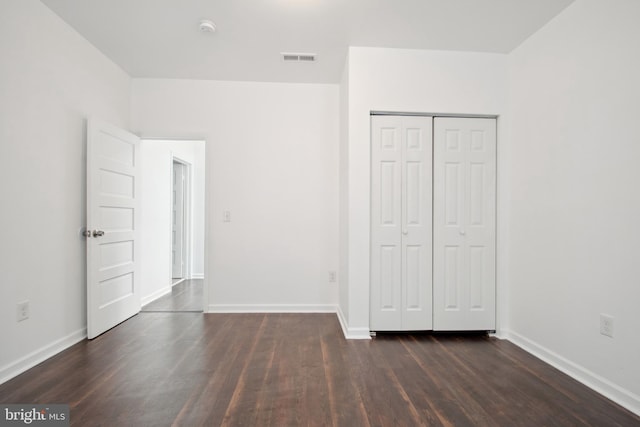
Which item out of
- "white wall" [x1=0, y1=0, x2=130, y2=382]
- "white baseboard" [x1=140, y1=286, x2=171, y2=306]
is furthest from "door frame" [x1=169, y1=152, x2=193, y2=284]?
"white wall" [x1=0, y1=0, x2=130, y2=382]

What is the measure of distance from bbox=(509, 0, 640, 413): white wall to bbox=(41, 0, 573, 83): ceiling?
0.41 metres

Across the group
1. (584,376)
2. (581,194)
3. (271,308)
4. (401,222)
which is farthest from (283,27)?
(584,376)

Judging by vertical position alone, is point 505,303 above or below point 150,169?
below

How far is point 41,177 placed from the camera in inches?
93.7

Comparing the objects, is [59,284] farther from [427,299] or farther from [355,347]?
[427,299]

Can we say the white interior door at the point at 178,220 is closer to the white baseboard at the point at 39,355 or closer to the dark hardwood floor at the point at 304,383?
the dark hardwood floor at the point at 304,383

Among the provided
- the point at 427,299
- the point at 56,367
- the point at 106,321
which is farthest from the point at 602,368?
the point at 106,321

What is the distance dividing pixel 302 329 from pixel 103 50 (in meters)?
3.35

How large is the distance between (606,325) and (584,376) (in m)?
0.41

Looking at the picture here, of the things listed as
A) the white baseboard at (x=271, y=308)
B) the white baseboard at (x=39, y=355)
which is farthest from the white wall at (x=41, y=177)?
the white baseboard at (x=271, y=308)

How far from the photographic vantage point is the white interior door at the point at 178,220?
5.54 meters

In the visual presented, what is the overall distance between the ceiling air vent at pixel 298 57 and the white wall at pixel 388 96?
429 millimetres

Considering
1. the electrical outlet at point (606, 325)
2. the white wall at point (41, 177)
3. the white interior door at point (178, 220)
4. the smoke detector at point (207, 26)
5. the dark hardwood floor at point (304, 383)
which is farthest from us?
the white interior door at point (178, 220)

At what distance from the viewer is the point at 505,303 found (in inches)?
118
